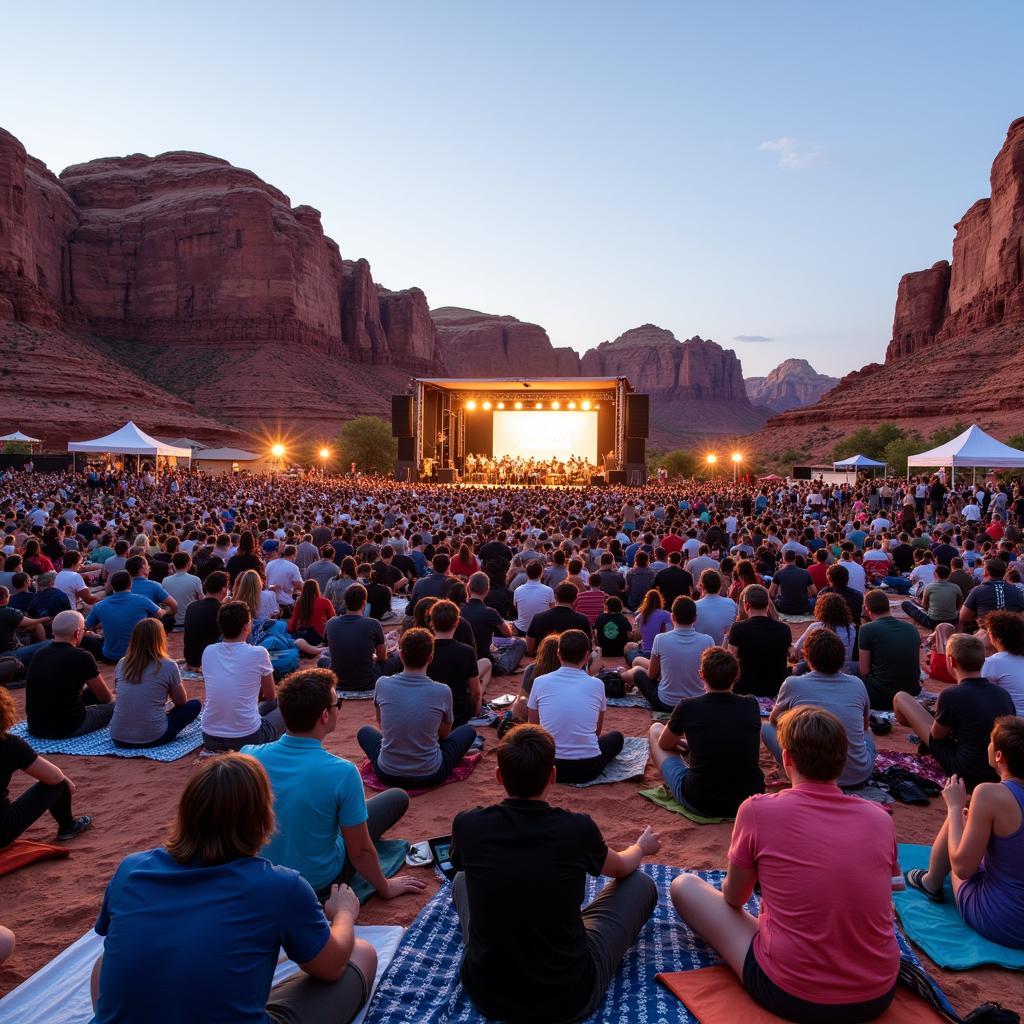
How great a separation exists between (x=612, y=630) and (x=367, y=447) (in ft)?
164

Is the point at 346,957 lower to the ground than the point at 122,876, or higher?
lower

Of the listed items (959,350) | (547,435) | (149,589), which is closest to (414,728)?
(149,589)

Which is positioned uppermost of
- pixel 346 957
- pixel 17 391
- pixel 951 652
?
pixel 17 391

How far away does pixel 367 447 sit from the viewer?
55.6m

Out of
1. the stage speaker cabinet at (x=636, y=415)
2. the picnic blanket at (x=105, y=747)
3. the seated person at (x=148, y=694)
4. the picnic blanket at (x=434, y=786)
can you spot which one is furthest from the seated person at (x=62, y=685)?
the stage speaker cabinet at (x=636, y=415)

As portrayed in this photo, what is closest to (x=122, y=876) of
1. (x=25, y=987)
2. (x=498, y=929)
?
(x=498, y=929)

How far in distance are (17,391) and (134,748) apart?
187 feet

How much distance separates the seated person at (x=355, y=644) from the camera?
640 cm

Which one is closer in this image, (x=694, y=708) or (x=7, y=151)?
(x=694, y=708)

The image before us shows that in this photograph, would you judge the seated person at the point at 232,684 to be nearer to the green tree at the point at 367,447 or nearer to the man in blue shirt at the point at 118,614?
the man in blue shirt at the point at 118,614

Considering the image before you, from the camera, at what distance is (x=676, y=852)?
407 centimetres

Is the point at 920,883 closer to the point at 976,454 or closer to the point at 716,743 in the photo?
the point at 716,743

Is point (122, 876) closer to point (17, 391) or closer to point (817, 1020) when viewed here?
point (817, 1020)

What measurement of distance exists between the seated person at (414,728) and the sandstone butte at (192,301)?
57.0 metres
